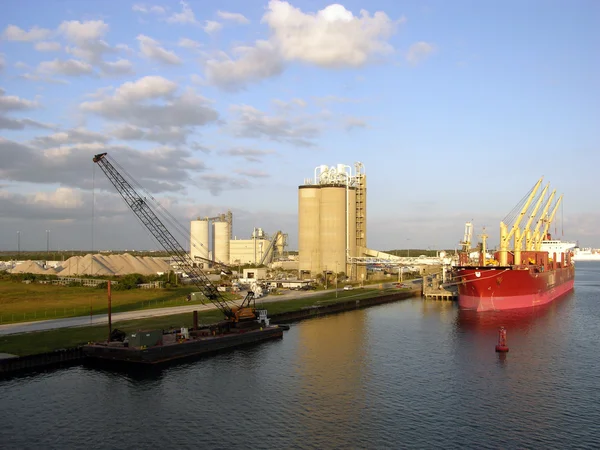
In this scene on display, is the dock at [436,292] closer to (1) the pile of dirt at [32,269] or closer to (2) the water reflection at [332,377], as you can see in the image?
(2) the water reflection at [332,377]

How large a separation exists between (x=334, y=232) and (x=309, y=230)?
25.0ft

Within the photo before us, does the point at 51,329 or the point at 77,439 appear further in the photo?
the point at 51,329

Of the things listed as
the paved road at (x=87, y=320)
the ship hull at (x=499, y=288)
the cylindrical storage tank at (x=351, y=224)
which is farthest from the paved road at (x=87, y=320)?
the cylindrical storage tank at (x=351, y=224)

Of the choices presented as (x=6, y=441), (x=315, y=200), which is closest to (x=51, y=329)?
(x=6, y=441)

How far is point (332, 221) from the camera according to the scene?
14088cm

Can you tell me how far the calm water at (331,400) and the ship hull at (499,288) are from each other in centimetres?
2912

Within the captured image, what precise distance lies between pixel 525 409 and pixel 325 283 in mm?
95652

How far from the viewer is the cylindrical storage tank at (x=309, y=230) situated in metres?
143

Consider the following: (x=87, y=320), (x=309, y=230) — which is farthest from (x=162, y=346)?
(x=309, y=230)

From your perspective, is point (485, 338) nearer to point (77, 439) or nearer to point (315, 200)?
point (77, 439)

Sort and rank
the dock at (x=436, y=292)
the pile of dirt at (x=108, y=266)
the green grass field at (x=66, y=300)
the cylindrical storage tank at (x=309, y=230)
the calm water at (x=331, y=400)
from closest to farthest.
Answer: the calm water at (x=331, y=400) < the green grass field at (x=66, y=300) < the dock at (x=436, y=292) < the pile of dirt at (x=108, y=266) < the cylindrical storage tank at (x=309, y=230)

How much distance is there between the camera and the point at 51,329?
55969 millimetres

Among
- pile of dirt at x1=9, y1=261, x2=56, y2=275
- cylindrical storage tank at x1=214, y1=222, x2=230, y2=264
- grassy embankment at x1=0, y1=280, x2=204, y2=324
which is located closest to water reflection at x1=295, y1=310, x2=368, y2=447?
grassy embankment at x1=0, y1=280, x2=204, y2=324

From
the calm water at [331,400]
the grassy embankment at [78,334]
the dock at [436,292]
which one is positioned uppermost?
the grassy embankment at [78,334]
